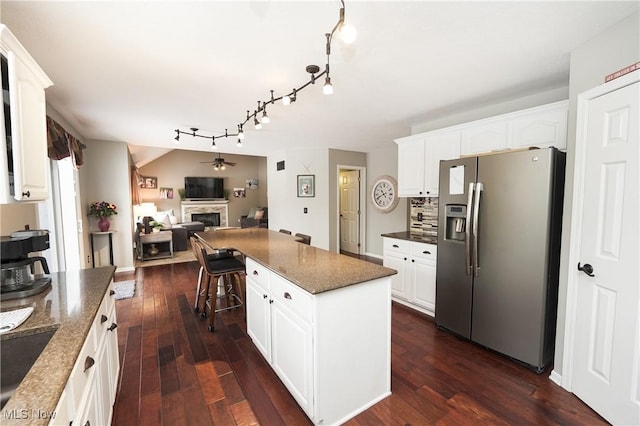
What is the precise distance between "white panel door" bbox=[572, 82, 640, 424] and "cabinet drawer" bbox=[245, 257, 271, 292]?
2144 mm

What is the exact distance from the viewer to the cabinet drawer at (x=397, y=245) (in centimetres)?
326

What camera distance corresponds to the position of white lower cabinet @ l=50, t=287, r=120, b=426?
0.91 m

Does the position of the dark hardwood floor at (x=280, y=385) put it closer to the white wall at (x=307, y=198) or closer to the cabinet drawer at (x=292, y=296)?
the cabinet drawer at (x=292, y=296)

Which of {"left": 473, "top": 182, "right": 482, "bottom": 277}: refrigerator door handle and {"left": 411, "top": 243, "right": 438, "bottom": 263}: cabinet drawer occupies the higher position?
{"left": 473, "top": 182, "right": 482, "bottom": 277}: refrigerator door handle

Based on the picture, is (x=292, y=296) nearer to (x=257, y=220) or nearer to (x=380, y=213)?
(x=380, y=213)

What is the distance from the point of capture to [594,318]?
1748 millimetres

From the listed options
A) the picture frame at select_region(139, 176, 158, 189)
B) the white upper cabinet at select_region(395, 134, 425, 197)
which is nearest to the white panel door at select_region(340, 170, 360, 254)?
the white upper cabinet at select_region(395, 134, 425, 197)

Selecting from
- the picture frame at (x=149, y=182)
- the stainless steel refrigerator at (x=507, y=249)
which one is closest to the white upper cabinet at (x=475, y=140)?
the stainless steel refrigerator at (x=507, y=249)

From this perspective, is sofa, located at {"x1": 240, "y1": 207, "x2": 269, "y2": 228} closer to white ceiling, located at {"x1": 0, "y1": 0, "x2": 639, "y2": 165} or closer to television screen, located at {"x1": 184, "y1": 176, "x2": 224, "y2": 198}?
television screen, located at {"x1": 184, "y1": 176, "x2": 224, "y2": 198}

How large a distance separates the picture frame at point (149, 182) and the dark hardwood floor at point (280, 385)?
21.8 feet

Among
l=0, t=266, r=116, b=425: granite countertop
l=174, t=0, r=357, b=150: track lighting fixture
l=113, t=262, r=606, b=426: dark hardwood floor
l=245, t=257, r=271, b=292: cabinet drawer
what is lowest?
l=113, t=262, r=606, b=426: dark hardwood floor

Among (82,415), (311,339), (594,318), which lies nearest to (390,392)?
(311,339)

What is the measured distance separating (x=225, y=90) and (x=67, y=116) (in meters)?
2.33

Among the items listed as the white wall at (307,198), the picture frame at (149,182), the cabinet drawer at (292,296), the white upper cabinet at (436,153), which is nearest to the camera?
the cabinet drawer at (292,296)
